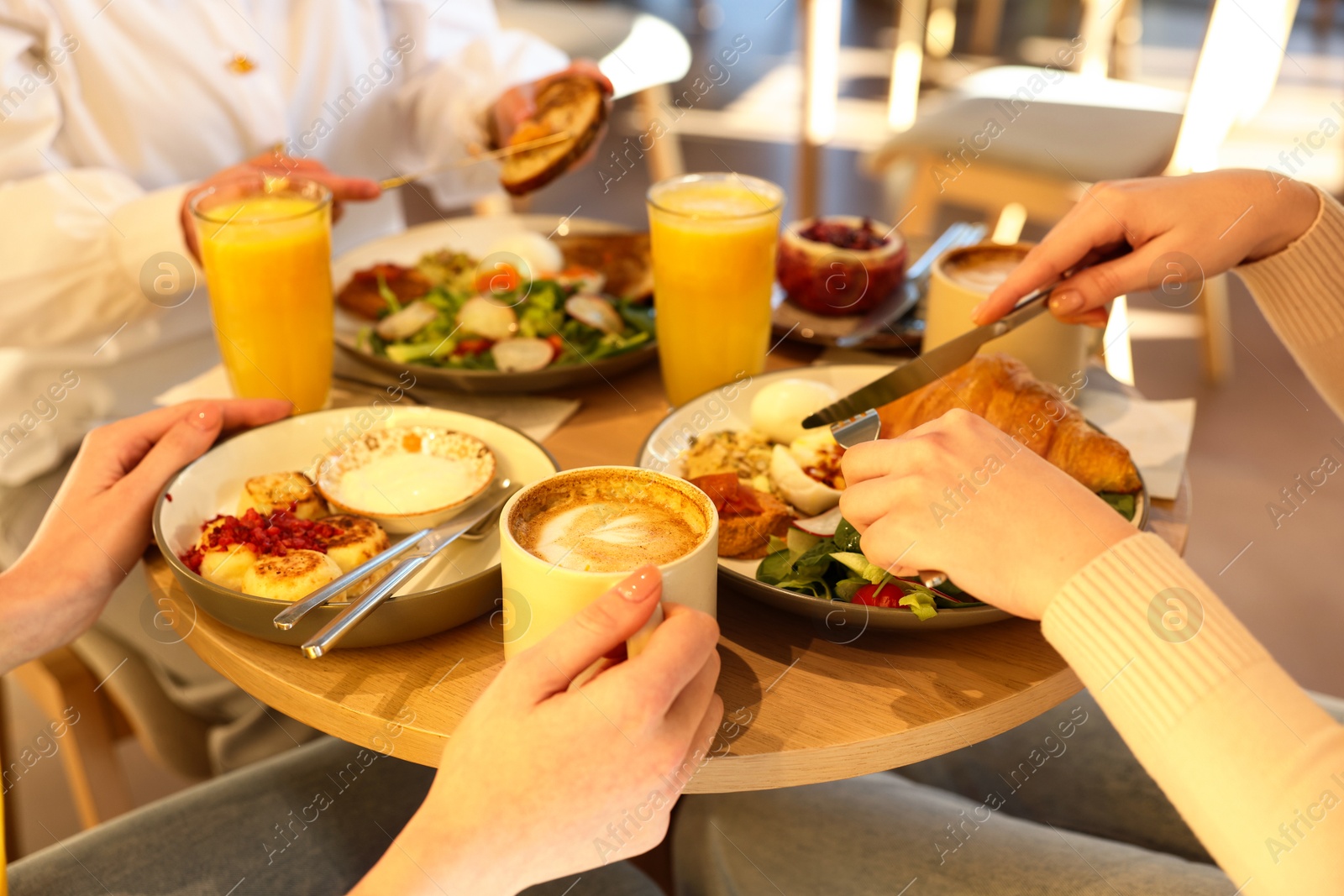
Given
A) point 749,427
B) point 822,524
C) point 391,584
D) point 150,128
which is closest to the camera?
point 391,584

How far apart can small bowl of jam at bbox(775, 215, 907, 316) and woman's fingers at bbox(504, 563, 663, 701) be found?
2.73 feet

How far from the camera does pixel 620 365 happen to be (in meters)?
1.29

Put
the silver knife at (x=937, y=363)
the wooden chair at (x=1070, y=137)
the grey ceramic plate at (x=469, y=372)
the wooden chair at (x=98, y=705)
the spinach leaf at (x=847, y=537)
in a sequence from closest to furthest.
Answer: the spinach leaf at (x=847, y=537) < the silver knife at (x=937, y=363) < the grey ceramic plate at (x=469, y=372) < the wooden chair at (x=98, y=705) < the wooden chair at (x=1070, y=137)

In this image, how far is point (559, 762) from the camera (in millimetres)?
631

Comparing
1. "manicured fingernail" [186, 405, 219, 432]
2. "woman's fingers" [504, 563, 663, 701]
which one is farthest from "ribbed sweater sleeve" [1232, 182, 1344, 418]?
"manicured fingernail" [186, 405, 219, 432]

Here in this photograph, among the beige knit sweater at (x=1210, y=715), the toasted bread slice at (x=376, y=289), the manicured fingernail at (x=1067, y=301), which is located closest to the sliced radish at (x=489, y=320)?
the toasted bread slice at (x=376, y=289)

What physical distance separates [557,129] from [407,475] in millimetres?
685

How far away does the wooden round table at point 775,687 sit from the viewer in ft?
2.53

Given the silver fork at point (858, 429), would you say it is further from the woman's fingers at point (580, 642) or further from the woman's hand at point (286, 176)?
the woman's hand at point (286, 176)

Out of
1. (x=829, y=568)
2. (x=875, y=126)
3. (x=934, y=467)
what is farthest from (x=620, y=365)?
(x=875, y=126)

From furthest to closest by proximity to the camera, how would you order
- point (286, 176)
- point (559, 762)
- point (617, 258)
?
point (617, 258) < point (286, 176) < point (559, 762)

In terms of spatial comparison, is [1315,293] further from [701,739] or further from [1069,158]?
[1069,158]

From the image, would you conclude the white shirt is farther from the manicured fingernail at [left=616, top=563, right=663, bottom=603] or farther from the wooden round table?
the manicured fingernail at [left=616, top=563, right=663, bottom=603]

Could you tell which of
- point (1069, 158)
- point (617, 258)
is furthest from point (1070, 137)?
point (617, 258)
